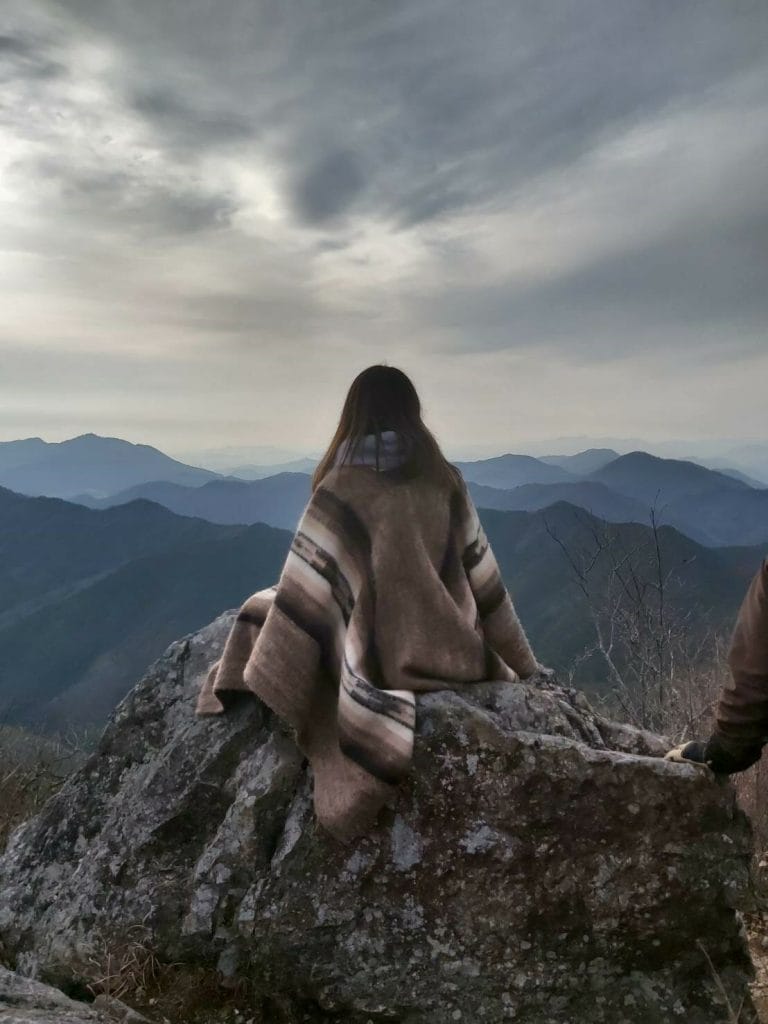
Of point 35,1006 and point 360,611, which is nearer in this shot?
point 35,1006

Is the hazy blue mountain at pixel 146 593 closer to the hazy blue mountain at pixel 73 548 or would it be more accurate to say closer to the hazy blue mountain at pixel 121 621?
the hazy blue mountain at pixel 121 621

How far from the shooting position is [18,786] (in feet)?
24.5

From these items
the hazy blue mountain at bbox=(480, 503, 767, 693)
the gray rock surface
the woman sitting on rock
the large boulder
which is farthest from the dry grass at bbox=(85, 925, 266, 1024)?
the hazy blue mountain at bbox=(480, 503, 767, 693)

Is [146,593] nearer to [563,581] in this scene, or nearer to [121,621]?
[121,621]

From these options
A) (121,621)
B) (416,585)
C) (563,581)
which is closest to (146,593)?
(121,621)

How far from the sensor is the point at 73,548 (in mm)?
189750

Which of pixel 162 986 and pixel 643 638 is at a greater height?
pixel 643 638

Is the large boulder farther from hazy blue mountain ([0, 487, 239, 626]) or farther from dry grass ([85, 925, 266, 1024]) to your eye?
hazy blue mountain ([0, 487, 239, 626])

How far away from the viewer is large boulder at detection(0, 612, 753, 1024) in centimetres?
338

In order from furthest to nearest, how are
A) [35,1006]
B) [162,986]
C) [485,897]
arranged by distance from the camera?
[162,986] < [485,897] < [35,1006]

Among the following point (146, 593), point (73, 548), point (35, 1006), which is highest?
point (35, 1006)

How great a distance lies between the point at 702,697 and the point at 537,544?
118276 mm

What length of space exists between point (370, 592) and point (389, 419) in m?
0.97

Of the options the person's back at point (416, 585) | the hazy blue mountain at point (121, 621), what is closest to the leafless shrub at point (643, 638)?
the person's back at point (416, 585)
